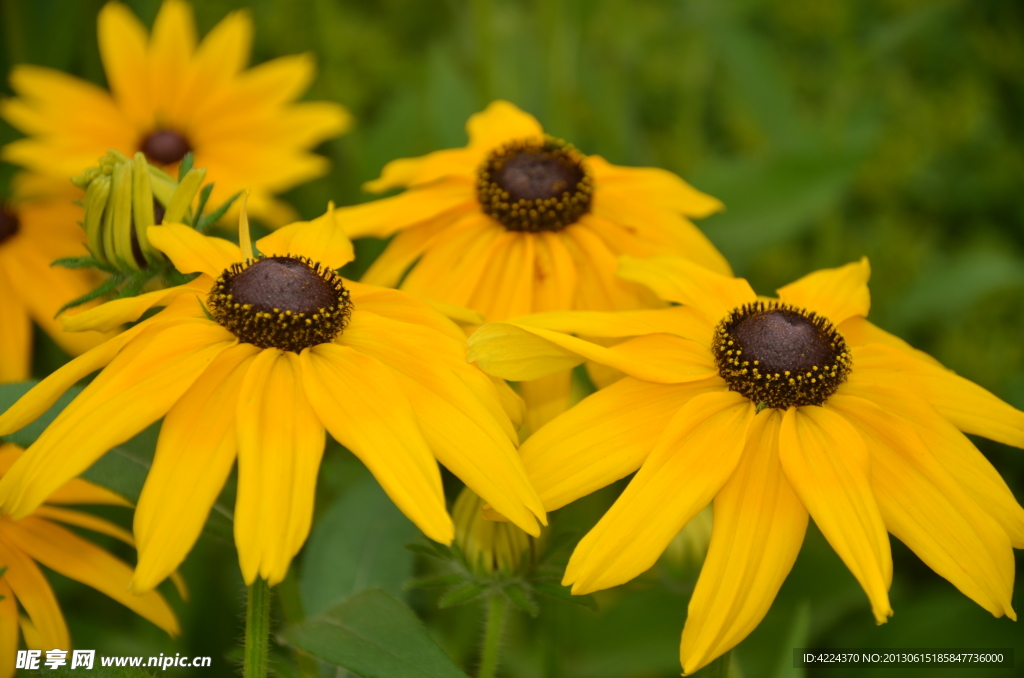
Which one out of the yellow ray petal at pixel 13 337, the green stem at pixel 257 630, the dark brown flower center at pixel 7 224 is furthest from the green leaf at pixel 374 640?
the dark brown flower center at pixel 7 224

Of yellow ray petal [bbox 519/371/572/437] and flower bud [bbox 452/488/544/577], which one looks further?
yellow ray petal [bbox 519/371/572/437]

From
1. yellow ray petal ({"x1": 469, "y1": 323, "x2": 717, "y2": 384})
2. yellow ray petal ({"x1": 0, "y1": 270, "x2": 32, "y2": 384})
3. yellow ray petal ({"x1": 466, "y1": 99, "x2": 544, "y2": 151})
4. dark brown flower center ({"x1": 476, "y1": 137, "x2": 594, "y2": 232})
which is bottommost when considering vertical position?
yellow ray petal ({"x1": 469, "y1": 323, "x2": 717, "y2": 384})

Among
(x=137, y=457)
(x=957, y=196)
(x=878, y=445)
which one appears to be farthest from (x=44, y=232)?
(x=957, y=196)

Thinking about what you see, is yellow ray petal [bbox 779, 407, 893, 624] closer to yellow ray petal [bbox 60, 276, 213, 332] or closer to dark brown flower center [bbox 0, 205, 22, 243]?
yellow ray petal [bbox 60, 276, 213, 332]

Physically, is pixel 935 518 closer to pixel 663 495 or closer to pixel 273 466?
pixel 663 495

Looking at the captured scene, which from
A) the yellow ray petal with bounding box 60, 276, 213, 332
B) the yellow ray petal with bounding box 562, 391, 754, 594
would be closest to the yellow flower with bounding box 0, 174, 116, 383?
the yellow ray petal with bounding box 60, 276, 213, 332

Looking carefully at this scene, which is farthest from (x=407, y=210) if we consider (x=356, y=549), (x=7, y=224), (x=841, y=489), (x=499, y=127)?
(x=7, y=224)
